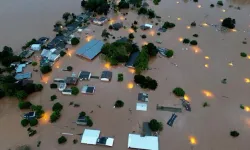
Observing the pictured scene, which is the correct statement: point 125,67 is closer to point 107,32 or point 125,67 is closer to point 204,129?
point 107,32

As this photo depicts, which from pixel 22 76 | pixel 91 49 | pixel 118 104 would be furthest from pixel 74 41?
pixel 118 104

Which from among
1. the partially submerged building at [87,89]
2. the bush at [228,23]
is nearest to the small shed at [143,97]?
the partially submerged building at [87,89]

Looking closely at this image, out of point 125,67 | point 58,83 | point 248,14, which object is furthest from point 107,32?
point 248,14

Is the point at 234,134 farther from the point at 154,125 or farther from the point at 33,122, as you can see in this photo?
the point at 33,122

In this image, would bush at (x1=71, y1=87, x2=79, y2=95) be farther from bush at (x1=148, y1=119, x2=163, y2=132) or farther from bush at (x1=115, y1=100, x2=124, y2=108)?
bush at (x1=148, y1=119, x2=163, y2=132)

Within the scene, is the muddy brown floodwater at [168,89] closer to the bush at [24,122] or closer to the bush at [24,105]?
the bush at [24,122]

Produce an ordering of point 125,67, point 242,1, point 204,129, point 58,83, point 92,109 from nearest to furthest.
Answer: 1. point 204,129
2. point 92,109
3. point 58,83
4. point 125,67
5. point 242,1
